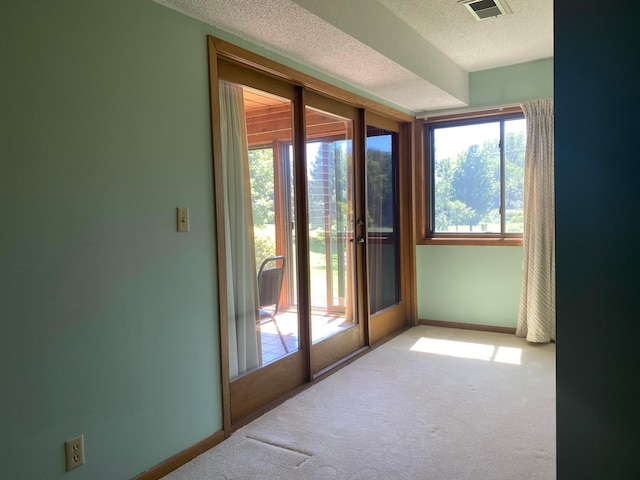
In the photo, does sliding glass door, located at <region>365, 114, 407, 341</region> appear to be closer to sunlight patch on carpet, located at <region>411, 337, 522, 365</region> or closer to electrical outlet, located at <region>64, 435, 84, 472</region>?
sunlight patch on carpet, located at <region>411, 337, 522, 365</region>

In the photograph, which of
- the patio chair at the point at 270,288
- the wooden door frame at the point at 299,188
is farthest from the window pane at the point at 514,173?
the patio chair at the point at 270,288

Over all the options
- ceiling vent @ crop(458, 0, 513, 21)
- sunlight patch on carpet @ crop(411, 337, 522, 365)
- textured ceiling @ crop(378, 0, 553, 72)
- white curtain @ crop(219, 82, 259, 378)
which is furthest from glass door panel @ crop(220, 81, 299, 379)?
sunlight patch on carpet @ crop(411, 337, 522, 365)

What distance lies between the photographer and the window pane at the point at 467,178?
182 inches

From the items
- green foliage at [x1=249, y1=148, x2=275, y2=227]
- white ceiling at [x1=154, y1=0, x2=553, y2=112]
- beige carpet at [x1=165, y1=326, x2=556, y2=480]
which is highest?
white ceiling at [x1=154, y1=0, x2=553, y2=112]

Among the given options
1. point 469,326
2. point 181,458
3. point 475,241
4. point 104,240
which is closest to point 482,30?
point 475,241

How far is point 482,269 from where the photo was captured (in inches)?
184

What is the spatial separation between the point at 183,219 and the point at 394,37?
6.23 ft

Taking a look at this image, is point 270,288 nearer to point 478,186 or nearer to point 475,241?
point 475,241

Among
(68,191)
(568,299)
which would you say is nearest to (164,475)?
(68,191)

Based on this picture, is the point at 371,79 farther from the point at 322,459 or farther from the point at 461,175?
the point at 322,459

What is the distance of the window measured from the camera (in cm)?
451

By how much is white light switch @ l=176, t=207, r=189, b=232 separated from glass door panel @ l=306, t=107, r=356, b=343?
1.20 meters

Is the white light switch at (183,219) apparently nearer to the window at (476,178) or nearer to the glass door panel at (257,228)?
the glass door panel at (257,228)

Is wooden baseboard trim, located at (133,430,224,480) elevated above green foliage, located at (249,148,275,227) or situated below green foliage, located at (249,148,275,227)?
below
